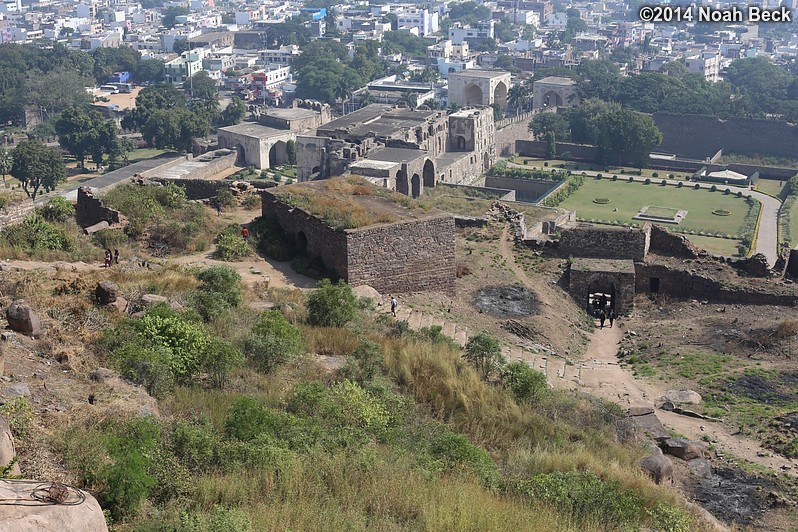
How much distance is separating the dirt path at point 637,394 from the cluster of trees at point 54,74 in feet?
206

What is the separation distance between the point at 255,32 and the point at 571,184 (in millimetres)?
78160

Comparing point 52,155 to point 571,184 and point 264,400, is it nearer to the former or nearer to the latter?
point 571,184

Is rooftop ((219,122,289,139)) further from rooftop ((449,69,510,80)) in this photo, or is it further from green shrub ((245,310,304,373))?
green shrub ((245,310,304,373))

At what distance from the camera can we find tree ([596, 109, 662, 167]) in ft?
196

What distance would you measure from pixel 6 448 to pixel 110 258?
33.5 feet

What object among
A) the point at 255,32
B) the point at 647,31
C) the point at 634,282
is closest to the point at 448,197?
the point at 634,282

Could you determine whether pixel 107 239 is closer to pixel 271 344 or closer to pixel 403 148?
pixel 271 344

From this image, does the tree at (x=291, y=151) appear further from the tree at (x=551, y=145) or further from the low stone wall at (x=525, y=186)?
the tree at (x=551, y=145)

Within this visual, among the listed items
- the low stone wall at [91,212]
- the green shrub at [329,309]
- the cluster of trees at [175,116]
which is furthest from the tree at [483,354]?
the cluster of trees at [175,116]

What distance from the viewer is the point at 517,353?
60.1 feet

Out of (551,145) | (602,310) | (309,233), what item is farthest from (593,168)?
(309,233)

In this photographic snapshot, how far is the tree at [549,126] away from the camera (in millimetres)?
65500

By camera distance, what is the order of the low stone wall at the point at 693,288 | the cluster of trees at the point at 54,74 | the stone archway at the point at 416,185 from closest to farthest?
the low stone wall at the point at 693,288, the stone archway at the point at 416,185, the cluster of trees at the point at 54,74

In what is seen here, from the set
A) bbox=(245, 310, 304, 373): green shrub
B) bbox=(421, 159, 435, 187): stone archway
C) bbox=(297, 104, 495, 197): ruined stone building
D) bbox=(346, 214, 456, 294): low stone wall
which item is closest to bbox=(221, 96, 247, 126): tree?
bbox=(297, 104, 495, 197): ruined stone building
